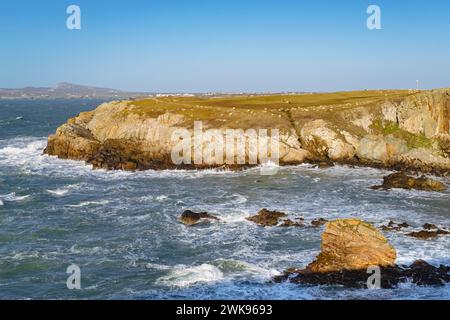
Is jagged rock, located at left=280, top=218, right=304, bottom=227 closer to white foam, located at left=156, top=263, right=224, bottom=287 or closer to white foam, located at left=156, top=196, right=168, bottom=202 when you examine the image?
white foam, located at left=156, top=263, right=224, bottom=287

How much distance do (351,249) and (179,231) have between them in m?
15.2

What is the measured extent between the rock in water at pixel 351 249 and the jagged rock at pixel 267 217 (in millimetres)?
11413

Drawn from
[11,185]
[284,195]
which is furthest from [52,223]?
[284,195]

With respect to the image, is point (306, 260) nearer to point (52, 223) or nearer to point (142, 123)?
point (52, 223)

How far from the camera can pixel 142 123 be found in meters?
81.8

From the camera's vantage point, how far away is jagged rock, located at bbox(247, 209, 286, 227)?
4064cm

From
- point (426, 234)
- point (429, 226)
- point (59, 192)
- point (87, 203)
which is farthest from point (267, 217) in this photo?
point (59, 192)

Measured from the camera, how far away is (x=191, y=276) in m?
29.3

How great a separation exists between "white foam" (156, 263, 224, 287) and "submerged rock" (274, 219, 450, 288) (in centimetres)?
383

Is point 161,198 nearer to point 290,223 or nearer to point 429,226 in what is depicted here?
point 290,223

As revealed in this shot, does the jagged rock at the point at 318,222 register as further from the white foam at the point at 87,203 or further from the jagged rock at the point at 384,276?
the white foam at the point at 87,203

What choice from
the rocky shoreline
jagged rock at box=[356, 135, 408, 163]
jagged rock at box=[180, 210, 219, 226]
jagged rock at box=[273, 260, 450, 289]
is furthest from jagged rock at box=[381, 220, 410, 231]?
jagged rock at box=[356, 135, 408, 163]

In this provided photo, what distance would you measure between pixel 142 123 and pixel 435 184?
47.6 metres

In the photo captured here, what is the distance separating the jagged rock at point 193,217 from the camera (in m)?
41.1
